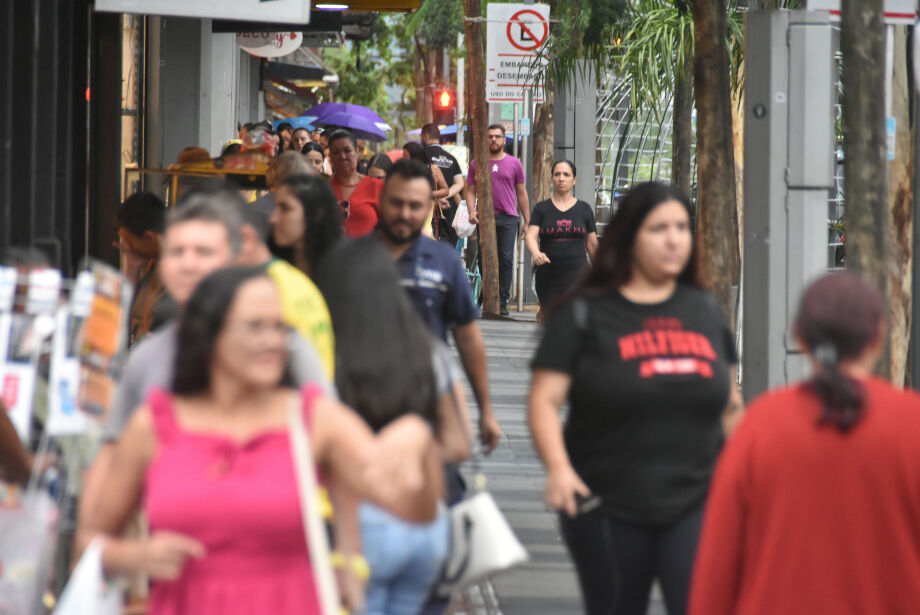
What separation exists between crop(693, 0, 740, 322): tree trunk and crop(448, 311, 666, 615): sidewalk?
127 centimetres

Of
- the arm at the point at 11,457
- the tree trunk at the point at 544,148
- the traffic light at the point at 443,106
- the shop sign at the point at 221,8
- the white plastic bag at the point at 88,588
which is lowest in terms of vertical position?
the white plastic bag at the point at 88,588

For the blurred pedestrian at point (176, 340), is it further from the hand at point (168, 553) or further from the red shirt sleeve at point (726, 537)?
the red shirt sleeve at point (726, 537)

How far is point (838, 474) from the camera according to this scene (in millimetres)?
3459

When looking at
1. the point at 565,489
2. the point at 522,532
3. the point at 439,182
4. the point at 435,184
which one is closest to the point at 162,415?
the point at 565,489

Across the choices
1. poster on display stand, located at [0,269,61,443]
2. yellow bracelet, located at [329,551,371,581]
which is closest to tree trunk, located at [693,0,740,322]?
poster on display stand, located at [0,269,61,443]

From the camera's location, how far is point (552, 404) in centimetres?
481

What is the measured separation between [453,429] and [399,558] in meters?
0.53

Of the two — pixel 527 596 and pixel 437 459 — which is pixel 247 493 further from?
pixel 527 596

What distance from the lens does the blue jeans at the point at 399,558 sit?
4.23 m

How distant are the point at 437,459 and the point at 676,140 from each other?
11.1 meters

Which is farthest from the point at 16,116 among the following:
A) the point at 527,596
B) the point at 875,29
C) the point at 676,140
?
the point at 676,140

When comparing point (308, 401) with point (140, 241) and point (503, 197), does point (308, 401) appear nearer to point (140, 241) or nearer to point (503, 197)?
point (140, 241)

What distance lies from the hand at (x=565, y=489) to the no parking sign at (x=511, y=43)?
15914 mm

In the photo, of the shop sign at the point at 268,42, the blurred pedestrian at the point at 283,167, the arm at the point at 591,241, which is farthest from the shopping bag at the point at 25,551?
the shop sign at the point at 268,42
